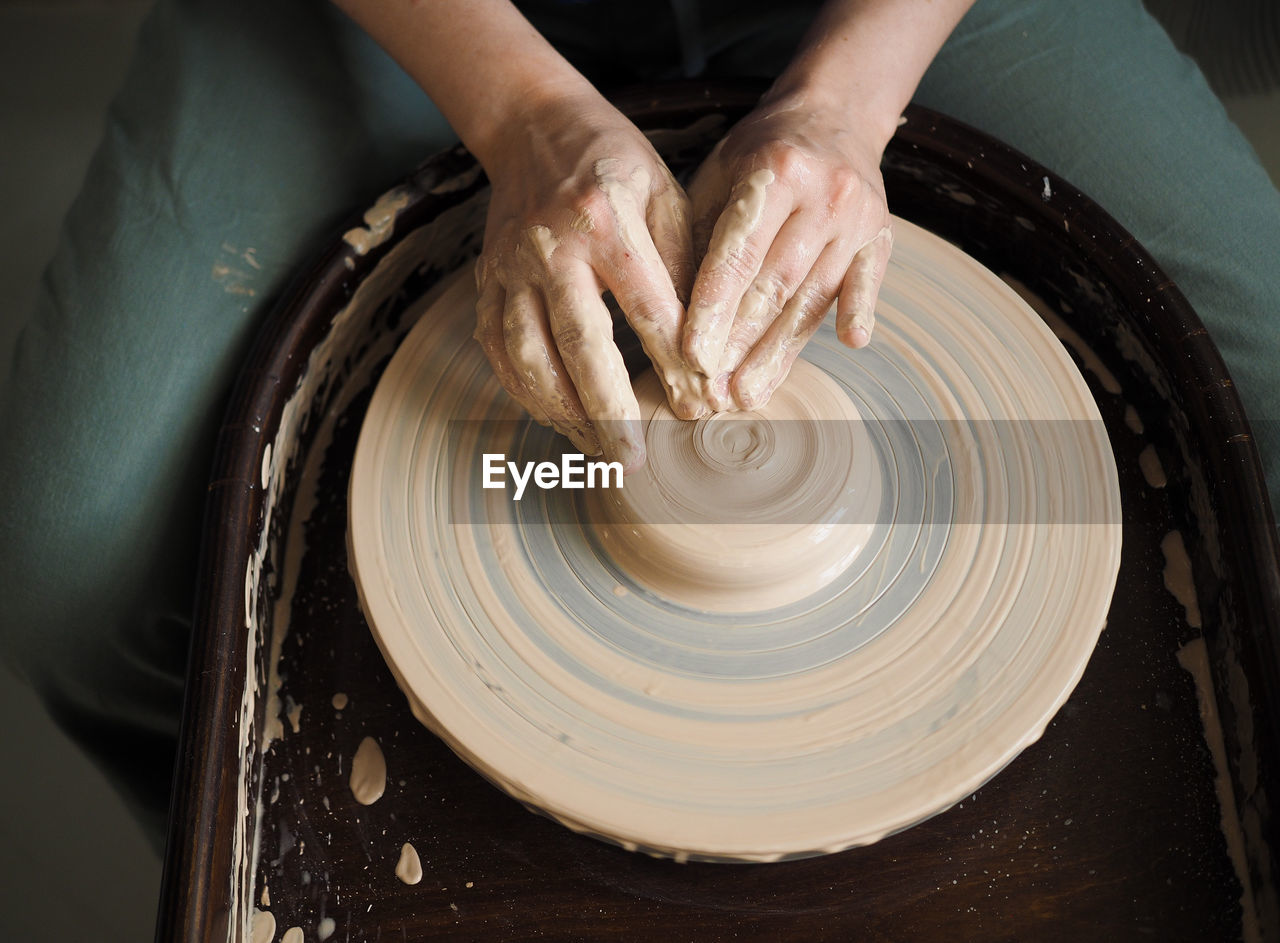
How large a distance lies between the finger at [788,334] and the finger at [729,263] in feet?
0.12

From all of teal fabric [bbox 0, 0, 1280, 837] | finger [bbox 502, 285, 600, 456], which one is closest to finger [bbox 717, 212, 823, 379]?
finger [bbox 502, 285, 600, 456]

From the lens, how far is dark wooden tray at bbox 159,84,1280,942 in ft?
2.43

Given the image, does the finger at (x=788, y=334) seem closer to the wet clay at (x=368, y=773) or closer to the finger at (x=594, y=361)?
the finger at (x=594, y=361)

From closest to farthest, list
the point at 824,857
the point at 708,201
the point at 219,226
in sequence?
the point at 824,857 < the point at 708,201 < the point at 219,226

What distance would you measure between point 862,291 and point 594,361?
A: 0.24 m

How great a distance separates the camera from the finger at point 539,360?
812mm

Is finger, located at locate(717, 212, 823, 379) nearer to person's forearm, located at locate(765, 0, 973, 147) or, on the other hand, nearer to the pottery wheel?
the pottery wheel

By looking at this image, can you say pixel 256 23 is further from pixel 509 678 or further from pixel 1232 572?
pixel 1232 572

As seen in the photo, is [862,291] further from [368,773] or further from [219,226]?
[219,226]

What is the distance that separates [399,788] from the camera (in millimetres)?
810

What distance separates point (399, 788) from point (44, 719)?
1.28 m

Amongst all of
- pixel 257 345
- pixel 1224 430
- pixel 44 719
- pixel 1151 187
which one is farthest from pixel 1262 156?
pixel 44 719

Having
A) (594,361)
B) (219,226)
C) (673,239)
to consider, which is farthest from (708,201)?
(219,226)

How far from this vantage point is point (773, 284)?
81 cm
